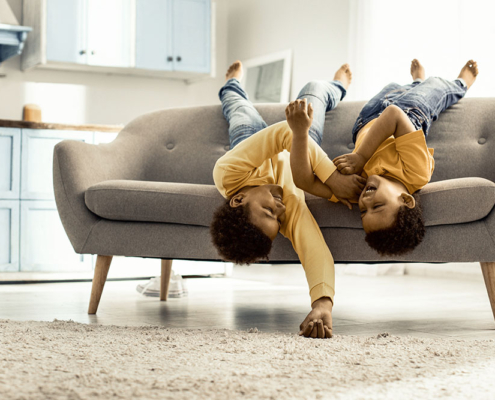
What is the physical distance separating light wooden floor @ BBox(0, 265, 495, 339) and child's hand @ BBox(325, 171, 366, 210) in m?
0.41

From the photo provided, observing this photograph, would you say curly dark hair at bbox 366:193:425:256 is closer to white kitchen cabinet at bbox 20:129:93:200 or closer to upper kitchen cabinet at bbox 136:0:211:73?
white kitchen cabinet at bbox 20:129:93:200

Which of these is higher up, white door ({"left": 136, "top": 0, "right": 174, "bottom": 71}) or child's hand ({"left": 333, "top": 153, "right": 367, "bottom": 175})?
white door ({"left": 136, "top": 0, "right": 174, "bottom": 71})

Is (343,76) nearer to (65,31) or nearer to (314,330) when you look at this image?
(314,330)

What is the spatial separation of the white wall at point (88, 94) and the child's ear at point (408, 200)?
330cm

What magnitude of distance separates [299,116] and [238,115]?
2.57 ft

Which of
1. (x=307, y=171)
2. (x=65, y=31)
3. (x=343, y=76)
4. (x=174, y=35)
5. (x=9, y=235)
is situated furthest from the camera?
(x=174, y=35)

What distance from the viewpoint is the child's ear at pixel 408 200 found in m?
1.82

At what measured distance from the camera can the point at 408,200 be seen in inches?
72.1

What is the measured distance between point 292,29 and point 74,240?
3.00 metres

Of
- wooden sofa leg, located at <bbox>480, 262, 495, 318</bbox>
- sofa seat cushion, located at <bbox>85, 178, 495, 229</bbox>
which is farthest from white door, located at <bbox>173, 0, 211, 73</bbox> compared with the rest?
wooden sofa leg, located at <bbox>480, 262, 495, 318</bbox>

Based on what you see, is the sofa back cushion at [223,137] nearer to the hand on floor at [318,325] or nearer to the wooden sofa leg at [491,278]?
the wooden sofa leg at [491,278]

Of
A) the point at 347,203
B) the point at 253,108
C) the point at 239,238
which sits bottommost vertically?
the point at 239,238

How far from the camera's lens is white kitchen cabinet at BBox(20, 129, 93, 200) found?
3.63 m

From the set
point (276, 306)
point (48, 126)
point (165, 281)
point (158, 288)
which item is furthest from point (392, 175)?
point (48, 126)
